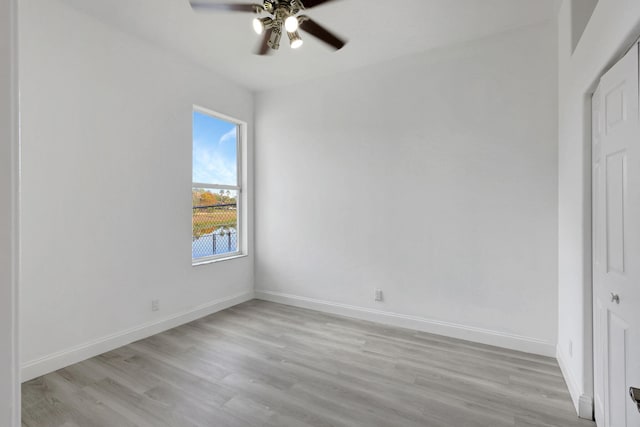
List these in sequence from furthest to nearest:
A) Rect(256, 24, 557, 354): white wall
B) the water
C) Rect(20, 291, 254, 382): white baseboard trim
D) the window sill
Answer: the water, the window sill, Rect(256, 24, 557, 354): white wall, Rect(20, 291, 254, 382): white baseboard trim

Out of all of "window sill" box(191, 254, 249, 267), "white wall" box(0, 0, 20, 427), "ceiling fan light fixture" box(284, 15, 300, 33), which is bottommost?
"window sill" box(191, 254, 249, 267)

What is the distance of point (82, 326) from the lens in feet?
9.29

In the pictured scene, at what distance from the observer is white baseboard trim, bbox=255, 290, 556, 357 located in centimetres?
300

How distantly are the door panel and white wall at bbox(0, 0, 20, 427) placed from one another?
1.98 metres

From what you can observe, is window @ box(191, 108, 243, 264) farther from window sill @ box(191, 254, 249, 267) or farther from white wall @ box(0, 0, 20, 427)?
white wall @ box(0, 0, 20, 427)

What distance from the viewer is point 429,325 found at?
3.46 metres

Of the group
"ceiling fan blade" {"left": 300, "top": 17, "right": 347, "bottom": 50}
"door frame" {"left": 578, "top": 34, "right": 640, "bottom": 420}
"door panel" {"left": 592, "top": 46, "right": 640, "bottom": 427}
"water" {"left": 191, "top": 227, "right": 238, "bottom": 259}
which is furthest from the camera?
"water" {"left": 191, "top": 227, "right": 238, "bottom": 259}

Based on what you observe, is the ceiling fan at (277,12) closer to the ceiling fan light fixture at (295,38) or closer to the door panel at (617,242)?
the ceiling fan light fixture at (295,38)

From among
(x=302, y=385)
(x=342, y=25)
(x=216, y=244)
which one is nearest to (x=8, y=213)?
(x=302, y=385)

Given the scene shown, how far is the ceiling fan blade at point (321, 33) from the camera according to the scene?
2.35 meters

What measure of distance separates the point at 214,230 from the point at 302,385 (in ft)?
7.98

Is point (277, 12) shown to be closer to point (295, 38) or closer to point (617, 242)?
point (295, 38)

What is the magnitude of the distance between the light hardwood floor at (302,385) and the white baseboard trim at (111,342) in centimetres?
8

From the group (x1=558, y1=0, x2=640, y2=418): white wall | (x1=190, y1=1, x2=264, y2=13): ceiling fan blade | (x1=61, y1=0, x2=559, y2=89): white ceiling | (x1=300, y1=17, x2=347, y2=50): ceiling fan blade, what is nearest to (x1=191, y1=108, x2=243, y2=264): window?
(x1=61, y1=0, x2=559, y2=89): white ceiling
